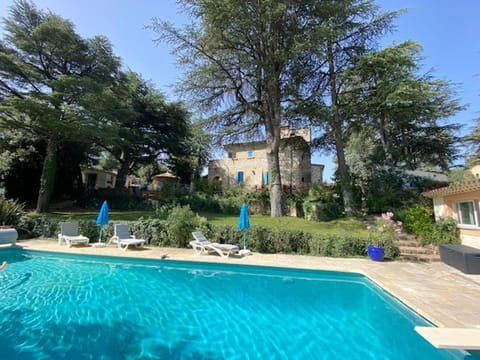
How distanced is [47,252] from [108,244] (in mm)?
2503

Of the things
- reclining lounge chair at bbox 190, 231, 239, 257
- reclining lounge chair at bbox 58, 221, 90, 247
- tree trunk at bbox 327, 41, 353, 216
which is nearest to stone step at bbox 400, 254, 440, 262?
tree trunk at bbox 327, 41, 353, 216

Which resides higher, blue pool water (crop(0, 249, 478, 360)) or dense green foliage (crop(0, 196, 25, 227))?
dense green foliage (crop(0, 196, 25, 227))

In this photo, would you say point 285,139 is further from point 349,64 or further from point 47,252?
point 47,252

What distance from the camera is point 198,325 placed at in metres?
4.90

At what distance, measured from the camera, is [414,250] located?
1039 cm

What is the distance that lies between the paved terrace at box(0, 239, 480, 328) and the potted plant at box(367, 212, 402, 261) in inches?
16.7

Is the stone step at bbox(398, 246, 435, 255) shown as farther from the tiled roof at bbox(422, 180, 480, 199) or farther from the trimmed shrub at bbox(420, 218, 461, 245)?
the tiled roof at bbox(422, 180, 480, 199)

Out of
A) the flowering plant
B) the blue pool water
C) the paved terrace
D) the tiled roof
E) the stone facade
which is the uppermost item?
the stone facade

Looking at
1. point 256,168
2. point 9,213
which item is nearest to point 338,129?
point 256,168

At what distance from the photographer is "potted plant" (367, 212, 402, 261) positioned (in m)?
9.75

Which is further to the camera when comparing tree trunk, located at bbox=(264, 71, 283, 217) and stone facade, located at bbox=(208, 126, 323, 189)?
stone facade, located at bbox=(208, 126, 323, 189)

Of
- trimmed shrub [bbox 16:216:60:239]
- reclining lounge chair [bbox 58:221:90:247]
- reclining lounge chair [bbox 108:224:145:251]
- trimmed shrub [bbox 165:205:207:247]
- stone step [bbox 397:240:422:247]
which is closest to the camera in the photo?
stone step [bbox 397:240:422:247]

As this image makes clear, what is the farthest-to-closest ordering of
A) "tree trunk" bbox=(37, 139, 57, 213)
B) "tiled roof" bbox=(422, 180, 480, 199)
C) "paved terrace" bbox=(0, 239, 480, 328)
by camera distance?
"tree trunk" bbox=(37, 139, 57, 213), "tiled roof" bbox=(422, 180, 480, 199), "paved terrace" bbox=(0, 239, 480, 328)

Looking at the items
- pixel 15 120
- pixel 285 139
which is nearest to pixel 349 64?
pixel 285 139
